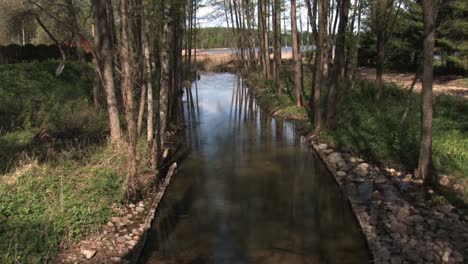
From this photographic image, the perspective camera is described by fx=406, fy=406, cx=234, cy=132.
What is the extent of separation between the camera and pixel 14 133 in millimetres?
12398

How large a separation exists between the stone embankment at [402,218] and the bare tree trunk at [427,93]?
→ 0.44 metres

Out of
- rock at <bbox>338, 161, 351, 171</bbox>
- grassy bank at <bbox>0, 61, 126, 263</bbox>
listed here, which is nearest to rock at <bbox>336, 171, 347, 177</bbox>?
rock at <bbox>338, 161, 351, 171</bbox>

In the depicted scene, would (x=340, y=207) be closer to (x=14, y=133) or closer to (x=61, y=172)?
(x=61, y=172)

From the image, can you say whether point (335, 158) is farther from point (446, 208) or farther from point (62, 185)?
point (62, 185)

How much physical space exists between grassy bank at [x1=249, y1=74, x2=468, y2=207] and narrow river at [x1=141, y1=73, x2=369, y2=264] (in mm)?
1604

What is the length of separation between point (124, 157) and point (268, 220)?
3985 millimetres

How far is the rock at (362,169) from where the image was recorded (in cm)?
1129

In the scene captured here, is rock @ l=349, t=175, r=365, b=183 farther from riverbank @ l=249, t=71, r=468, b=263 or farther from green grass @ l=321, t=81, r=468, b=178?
green grass @ l=321, t=81, r=468, b=178

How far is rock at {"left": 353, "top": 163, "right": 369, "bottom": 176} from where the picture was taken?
1129cm

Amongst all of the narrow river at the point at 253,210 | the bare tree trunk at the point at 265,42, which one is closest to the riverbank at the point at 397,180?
the narrow river at the point at 253,210

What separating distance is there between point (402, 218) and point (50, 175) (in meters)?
7.52

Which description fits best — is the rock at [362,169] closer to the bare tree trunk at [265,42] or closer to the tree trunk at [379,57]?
the tree trunk at [379,57]

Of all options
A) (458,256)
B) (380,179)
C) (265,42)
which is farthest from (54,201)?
(265,42)

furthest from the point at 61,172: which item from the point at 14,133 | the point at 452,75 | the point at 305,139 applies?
the point at 452,75
